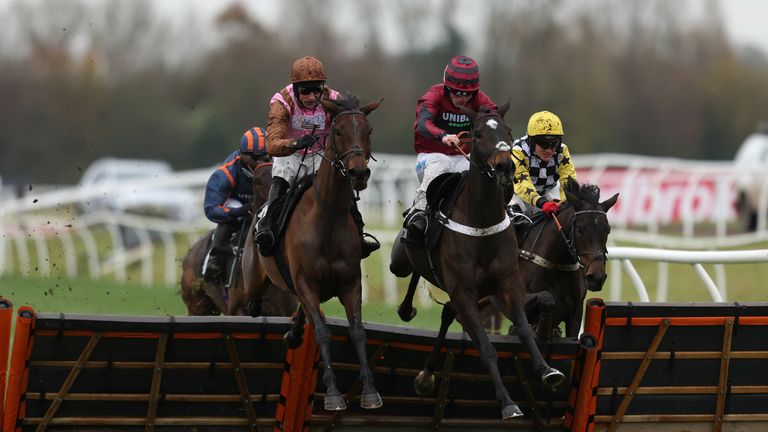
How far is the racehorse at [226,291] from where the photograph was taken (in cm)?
936

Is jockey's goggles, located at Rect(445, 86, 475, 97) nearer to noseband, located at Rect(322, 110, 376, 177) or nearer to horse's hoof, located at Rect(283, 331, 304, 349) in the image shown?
noseband, located at Rect(322, 110, 376, 177)

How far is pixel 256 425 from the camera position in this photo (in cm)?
736

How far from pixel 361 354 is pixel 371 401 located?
282 mm

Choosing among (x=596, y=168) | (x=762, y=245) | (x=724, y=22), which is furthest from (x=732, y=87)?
(x=762, y=245)

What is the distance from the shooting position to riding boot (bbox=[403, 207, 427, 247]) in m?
7.80

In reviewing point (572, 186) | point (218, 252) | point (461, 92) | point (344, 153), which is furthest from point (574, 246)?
point (218, 252)

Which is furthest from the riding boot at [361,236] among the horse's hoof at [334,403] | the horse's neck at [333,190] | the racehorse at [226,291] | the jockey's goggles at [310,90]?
the racehorse at [226,291]

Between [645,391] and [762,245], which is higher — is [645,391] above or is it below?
above

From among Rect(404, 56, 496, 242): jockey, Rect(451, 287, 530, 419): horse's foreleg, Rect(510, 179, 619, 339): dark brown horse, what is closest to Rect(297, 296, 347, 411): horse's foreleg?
Rect(451, 287, 530, 419): horse's foreleg

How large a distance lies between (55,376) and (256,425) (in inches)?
47.3

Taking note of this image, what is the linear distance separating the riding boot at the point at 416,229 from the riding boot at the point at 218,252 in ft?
Answer: 8.84

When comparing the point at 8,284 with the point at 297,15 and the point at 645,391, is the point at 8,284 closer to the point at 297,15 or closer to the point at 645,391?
the point at 645,391

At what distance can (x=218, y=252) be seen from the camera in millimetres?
10305

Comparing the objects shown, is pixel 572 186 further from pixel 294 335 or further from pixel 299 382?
pixel 299 382
